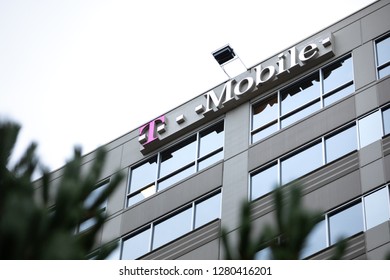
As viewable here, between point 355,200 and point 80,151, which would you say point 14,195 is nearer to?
point 80,151

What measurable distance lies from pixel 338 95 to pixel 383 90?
1609 millimetres

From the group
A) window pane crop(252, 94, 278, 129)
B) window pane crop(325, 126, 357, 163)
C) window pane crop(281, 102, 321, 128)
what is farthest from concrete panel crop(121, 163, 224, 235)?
window pane crop(325, 126, 357, 163)

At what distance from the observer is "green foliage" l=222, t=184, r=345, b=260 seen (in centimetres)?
561

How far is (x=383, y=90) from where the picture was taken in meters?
23.0

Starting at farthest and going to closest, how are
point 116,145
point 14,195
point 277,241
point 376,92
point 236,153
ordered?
point 116,145 < point 236,153 < point 376,92 < point 277,241 < point 14,195

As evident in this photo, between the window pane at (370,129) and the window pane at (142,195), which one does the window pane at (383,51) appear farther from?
the window pane at (142,195)

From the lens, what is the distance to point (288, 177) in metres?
23.5

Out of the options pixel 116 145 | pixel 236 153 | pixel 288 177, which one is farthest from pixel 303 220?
pixel 116 145

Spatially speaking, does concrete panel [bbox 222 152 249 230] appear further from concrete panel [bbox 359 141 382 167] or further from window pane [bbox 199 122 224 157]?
concrete panel [bbox 359 141 382 167]

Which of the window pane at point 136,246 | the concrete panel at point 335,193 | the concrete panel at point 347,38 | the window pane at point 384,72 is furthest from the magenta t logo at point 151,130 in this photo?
the window pane at point 384,72

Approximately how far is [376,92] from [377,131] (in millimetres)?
1422

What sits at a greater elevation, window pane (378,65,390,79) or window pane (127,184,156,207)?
window pane (378,65,390,79)

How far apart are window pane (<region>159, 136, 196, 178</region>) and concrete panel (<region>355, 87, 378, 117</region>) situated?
18.7 feet

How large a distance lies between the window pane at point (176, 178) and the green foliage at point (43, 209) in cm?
2029
